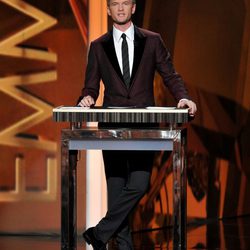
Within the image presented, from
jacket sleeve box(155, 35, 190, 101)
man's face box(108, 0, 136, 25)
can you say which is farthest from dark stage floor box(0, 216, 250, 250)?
man's face box(108, 0, 136, 25)

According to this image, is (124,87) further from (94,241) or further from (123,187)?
(94,241)

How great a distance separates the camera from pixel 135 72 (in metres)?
5.40

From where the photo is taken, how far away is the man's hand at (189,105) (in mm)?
5238

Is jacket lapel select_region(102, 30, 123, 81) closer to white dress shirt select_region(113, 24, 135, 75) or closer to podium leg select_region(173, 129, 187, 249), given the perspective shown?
white dress shirt select_region(113, 24, 135, 75)

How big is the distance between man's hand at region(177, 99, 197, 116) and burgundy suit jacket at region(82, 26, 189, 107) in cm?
10

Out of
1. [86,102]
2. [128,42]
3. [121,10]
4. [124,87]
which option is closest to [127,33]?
[128,42]

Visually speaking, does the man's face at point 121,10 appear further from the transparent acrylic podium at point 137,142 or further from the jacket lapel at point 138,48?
the transparent acrylic podium at point 137,142

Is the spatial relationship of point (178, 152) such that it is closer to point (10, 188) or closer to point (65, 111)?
point (65, 111)

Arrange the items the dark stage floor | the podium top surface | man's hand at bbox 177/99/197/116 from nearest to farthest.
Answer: the podium top surface, man's hand at bbox 177/99/197/116, the dark stage floor

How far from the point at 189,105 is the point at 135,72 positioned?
14.0 inches

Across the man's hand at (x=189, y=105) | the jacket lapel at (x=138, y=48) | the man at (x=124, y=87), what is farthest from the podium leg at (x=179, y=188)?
the jacket lapel at (x=138, y=48)

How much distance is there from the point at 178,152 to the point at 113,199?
59 cm

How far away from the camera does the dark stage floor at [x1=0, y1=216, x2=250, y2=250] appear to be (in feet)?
21.6

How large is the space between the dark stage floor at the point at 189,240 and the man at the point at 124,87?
1.13 metres
